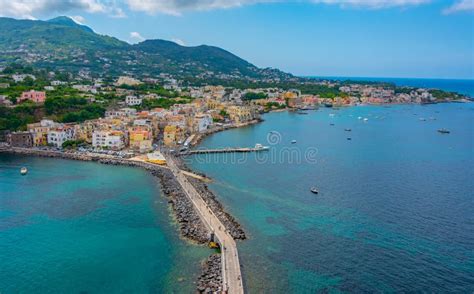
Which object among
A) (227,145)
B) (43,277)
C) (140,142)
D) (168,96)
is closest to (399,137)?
(227,145)

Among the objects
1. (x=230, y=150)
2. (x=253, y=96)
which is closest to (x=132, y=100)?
(x=230, y=150)

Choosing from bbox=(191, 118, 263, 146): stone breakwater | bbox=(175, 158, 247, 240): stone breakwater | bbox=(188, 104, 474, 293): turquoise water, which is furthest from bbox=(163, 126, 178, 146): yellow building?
bbox=(175, 158, 247, 240): stone breakwater

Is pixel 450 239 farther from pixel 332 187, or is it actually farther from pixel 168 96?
pixel 168 96

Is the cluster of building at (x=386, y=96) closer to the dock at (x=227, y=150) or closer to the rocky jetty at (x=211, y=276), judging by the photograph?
the dock at (x=227, y=150)

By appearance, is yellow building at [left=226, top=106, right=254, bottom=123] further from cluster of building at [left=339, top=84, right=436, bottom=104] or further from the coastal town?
cluster of building at [left=339, top=84, right=436, bottom=104]

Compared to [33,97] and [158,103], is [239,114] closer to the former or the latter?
[158,103]
